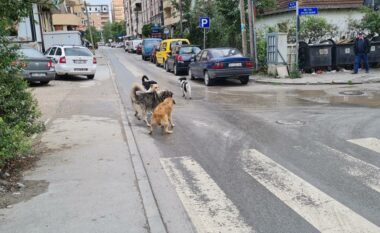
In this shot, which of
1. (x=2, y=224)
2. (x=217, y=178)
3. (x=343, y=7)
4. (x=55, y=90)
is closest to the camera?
(x=2, y=224)

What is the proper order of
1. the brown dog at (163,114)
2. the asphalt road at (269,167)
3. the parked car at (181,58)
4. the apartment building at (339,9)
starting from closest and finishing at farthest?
the asphalt road at (269,167), the brown dog at (163,114), the parked car at (181,58), the apartment building at (339,9)

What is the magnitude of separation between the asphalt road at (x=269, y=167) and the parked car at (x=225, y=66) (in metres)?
5.17

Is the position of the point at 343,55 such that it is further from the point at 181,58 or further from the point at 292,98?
the point at 181,58

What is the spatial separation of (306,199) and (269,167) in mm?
1350

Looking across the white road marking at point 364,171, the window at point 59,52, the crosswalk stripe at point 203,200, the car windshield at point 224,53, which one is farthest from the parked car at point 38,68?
the white road marking at point 364,171

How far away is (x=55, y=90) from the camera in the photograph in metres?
17.3

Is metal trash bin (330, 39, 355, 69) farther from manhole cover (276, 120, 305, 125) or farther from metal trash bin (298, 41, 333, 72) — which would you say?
manhole cover (276, 120, 305, 125)

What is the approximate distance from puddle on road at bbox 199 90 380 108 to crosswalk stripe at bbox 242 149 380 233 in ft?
19.6

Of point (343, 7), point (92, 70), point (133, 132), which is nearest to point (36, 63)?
point (92, 70)

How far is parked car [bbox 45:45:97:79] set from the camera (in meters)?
21.0

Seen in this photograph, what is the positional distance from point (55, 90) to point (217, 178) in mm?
12662

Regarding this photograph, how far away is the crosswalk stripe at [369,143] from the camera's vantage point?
24.1ft

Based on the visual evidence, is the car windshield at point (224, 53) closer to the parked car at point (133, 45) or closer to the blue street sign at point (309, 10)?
the blue street sign at point (309, 10)

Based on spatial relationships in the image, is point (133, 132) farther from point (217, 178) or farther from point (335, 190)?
point (335, 190)
